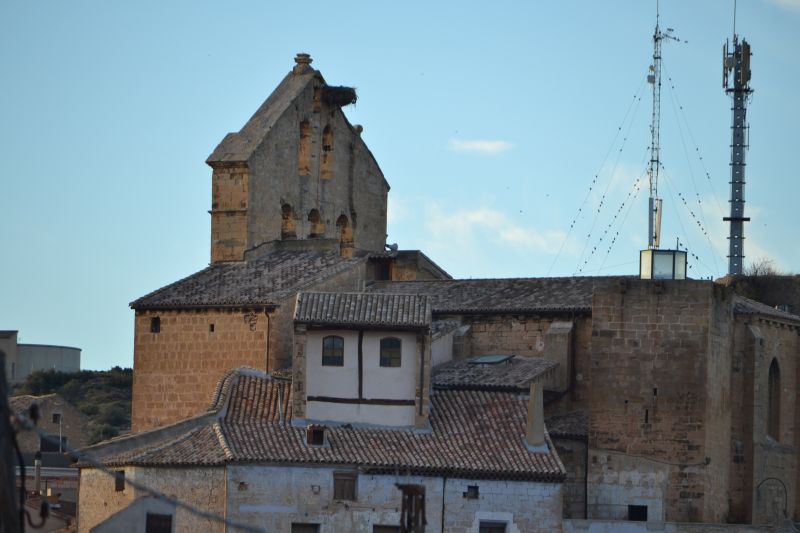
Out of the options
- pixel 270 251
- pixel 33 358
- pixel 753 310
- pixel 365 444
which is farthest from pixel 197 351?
pixel 33 358

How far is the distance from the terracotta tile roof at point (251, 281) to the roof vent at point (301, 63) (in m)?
7.25

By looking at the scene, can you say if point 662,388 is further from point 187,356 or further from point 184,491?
point 187,356

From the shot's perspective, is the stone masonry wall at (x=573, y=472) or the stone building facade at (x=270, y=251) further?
the stone building facade at (x=270, y=251)

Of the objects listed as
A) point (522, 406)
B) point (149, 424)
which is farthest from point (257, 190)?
point (522, 406)

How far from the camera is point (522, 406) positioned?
56062 millimetres

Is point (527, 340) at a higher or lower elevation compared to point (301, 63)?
lower

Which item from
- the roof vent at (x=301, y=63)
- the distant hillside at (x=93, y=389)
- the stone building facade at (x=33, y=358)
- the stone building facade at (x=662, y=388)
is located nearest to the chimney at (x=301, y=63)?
the roof vent at (x=301, y=63)

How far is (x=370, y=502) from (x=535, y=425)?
4.87 m

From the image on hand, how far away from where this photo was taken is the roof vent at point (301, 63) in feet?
228

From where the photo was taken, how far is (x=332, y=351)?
182ft

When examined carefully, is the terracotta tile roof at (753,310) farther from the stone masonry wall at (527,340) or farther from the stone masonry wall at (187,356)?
the stone masonry wall at (187,356)

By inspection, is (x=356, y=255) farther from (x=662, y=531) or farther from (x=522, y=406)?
(x=662, y=531)

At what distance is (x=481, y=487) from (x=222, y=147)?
17908 millimetres

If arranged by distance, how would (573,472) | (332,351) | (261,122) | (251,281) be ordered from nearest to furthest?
1. (332,351)
2. (573,472)
3. (251,281)
4. (261,122)
